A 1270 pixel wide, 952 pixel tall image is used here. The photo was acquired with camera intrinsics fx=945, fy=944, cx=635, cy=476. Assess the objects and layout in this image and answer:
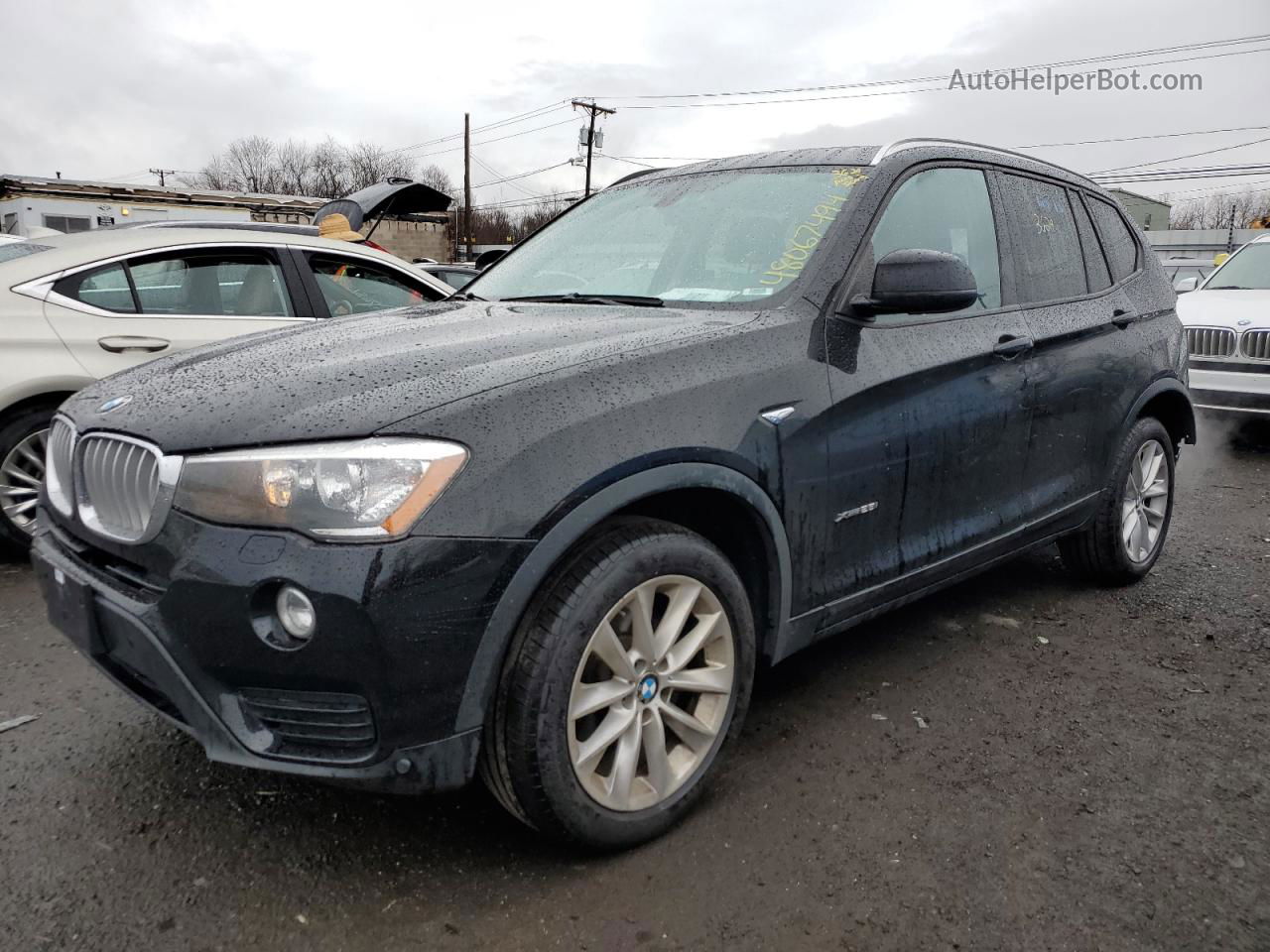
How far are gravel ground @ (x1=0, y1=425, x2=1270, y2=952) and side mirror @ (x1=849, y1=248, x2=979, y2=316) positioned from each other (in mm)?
1300

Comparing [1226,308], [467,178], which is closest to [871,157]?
[1226,308]

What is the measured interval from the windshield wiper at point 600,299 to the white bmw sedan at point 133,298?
245 cm

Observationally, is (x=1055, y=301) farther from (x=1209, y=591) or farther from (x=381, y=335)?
(x=381, y=335)

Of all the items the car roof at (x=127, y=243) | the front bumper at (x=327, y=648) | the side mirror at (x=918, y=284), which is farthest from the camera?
the car roof at (x=127, y=243)

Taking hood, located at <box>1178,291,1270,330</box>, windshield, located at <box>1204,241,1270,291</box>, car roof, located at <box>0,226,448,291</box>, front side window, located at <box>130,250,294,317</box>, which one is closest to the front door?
car roof, located at <box>0,226,448,291</box>

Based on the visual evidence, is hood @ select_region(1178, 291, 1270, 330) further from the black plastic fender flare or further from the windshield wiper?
the black plastic fender flare

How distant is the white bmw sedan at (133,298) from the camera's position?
4.32m

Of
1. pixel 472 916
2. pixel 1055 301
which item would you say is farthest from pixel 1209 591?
pixel 472 916

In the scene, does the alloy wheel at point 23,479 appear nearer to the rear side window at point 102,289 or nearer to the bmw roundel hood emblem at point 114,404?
the rear side window at point 102,289

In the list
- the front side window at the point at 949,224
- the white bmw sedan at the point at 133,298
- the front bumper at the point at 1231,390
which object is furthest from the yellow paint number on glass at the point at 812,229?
the front bumper at the point at 1231,390

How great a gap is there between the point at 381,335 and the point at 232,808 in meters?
1.31

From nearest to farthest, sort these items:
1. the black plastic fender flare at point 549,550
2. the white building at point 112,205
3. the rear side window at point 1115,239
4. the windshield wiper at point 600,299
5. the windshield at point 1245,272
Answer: the black plastic fender flare at point 549,550, the windshield wiper at point 600,299, the rear side window at point 1115,239, the windshield at point 1245,272, the white building at point 112,205

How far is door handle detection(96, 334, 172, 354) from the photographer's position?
4.54 meters

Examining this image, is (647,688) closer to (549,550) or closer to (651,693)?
(651,693)
